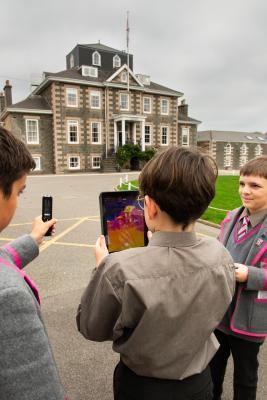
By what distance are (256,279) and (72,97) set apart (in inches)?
1268

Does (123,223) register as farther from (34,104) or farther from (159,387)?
(34,104)

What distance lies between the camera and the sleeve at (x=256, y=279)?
172cm

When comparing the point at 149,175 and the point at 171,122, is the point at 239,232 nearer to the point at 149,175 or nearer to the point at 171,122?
the point at 149,175

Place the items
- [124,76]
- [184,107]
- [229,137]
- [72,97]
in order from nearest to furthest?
[72,97] → [124,76] → [184,107] → [229,137]

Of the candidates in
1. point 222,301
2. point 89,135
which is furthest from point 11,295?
point 89,135

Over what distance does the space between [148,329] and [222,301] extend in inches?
14.6

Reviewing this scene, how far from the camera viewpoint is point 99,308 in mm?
1190

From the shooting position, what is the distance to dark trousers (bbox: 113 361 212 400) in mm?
1300

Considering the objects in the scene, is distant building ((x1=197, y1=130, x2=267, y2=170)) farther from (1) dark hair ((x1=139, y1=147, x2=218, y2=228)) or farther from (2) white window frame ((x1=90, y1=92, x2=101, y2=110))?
(1) dark hair ((x1=139, y1=147, x2=218, y2=228))

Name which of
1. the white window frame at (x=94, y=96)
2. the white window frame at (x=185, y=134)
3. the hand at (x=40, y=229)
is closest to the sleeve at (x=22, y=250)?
the hand at (x=40, y=229)

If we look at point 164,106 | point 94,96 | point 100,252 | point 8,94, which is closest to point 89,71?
point 94,96

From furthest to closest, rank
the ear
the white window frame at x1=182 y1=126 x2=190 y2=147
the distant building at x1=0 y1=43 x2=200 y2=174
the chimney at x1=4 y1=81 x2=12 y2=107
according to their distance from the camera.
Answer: the white window frame at x1=182 y1=126 x2=190 y2=147, the chimney at x1=4 y1=81 x2=12 y2=107, the distant building at x1=0 y1=43 x2=200 y2=174, the ear

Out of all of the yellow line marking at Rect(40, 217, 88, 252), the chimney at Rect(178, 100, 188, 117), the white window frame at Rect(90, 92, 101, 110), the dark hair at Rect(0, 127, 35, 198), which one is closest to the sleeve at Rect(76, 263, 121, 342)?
the dark hair at Rect(0, 127, 35, 198)

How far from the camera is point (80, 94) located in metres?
31.3
